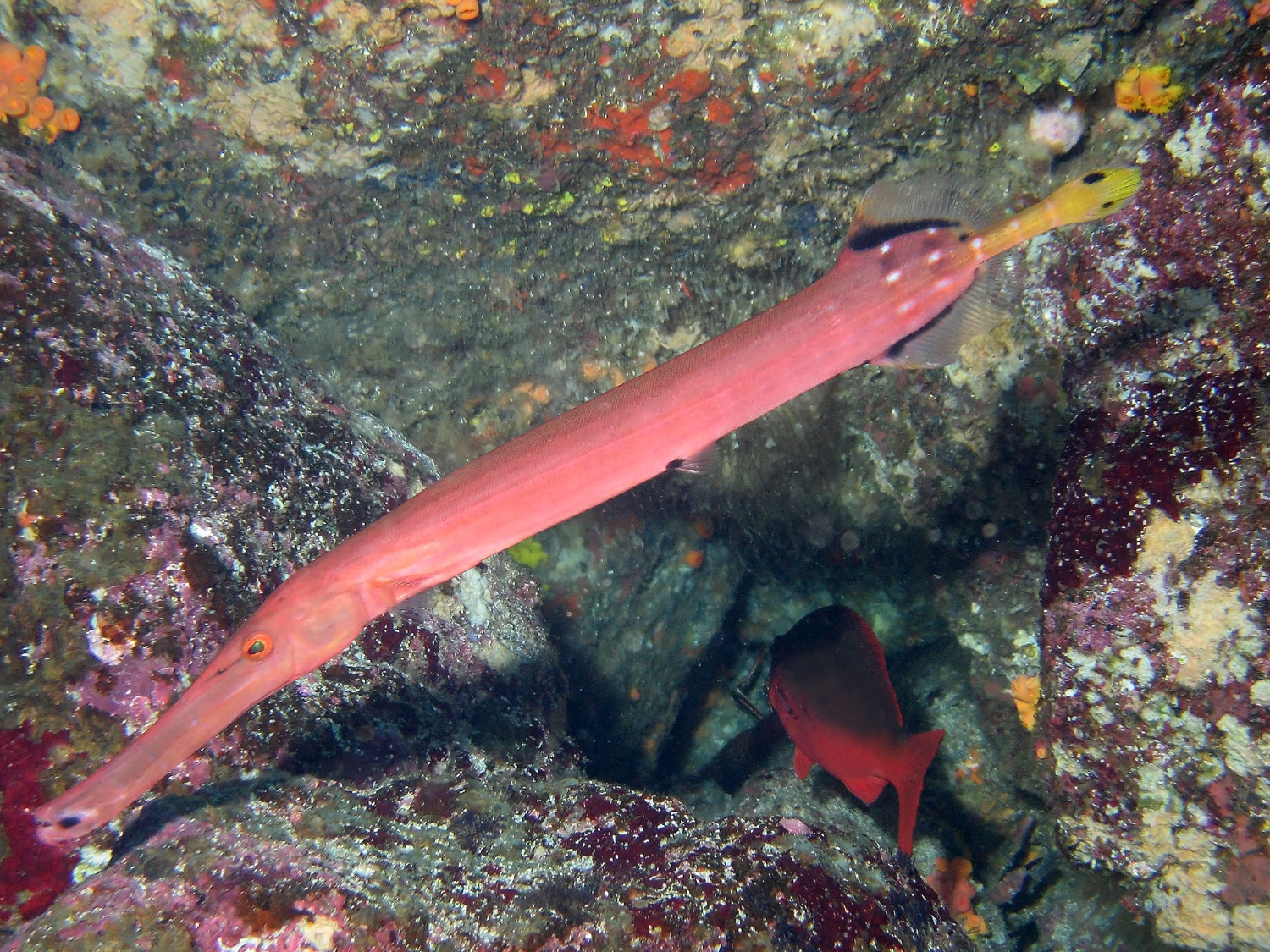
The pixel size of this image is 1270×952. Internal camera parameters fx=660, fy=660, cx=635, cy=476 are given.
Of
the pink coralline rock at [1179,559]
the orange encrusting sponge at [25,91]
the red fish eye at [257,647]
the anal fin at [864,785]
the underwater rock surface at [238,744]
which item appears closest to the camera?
the underwater rock surface at [238,744]

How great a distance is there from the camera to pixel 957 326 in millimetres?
2717

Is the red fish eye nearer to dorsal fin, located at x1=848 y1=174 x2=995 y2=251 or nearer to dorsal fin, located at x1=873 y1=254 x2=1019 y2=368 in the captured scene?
dorsal fin, located at x1=873 y1=254 x2=1019 y2=368

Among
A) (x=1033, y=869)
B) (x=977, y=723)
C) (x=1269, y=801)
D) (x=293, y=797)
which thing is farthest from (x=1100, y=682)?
(x=293, y=797)

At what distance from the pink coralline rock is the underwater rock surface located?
107 centimetres

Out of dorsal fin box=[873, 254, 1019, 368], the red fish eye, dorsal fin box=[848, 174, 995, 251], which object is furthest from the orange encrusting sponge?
dorsal fin box=[873, 254, 1019, 368]

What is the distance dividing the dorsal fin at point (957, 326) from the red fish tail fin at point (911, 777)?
222 cm

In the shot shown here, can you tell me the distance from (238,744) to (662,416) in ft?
7.00

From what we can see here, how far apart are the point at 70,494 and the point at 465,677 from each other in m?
1.98

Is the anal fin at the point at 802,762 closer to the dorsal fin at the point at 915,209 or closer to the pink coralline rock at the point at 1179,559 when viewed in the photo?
the pink coralline rock at the point at 1179,559

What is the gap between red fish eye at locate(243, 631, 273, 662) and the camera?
2328 mm

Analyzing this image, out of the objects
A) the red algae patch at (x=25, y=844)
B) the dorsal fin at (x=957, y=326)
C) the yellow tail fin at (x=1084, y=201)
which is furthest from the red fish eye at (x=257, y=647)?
the yellow tail fin at (x=1084, y=201)

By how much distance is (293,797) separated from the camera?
246cm

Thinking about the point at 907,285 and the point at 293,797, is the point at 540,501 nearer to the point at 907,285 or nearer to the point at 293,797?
the point at 293,797

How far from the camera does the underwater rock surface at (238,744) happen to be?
2.00 metres
